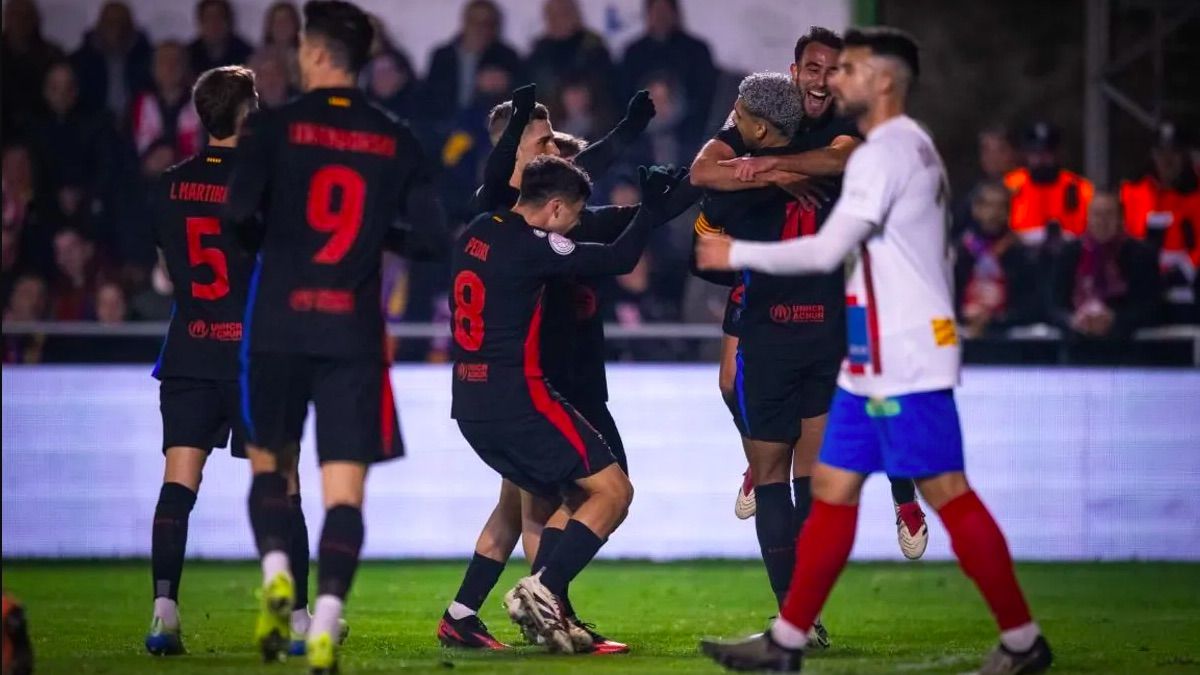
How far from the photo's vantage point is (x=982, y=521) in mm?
5910

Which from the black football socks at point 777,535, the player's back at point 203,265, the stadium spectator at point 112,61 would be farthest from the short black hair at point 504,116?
the stadium spectator at point 112,61

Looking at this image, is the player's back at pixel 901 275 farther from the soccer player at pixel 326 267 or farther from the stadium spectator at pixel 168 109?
the stadium spectator at pixel 168 109

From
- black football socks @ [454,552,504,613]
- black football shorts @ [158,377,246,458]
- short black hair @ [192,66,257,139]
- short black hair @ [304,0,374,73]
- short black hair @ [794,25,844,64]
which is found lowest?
black football socks @ [454,552,504,613]

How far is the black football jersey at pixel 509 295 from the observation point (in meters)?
6.93

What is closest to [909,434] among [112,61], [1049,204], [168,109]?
[1049,204]

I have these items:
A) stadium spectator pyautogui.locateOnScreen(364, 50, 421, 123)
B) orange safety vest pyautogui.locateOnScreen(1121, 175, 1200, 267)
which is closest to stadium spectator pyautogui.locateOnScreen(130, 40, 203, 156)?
stadium spectator pyautogui.locateOnScreen(364, 50, 421, 123)

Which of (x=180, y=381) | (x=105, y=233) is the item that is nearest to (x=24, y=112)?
(x=105, y=233)

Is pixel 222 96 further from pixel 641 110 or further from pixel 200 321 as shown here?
pixel 641 110

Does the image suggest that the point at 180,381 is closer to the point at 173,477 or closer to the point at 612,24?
the point at 173,477

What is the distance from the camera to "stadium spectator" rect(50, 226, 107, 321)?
12820 millimetres

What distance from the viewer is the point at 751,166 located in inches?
279

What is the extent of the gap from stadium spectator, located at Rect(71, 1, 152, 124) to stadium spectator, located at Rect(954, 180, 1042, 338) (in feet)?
20.3

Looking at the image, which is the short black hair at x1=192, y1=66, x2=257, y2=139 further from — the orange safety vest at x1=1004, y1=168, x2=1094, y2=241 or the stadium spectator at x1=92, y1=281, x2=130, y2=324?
the orange safety vest at x1=1004, y1=168, x2=1094, y2=241

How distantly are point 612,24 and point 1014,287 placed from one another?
3.63 m
